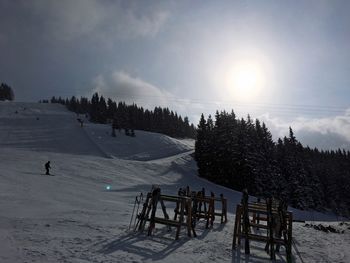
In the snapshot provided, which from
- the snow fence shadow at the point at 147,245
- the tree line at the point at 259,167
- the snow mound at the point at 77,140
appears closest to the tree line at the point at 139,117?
the snow mound at the point at 77,140

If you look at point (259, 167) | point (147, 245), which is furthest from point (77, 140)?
point (147, 245)

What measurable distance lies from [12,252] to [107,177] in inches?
1295

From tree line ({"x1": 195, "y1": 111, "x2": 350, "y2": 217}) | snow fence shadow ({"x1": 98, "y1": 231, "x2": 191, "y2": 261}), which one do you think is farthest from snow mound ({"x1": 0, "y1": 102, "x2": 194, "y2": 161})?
snow fence shadow ({"x1": 98, "y1": 231, "x2": 191, "y2": 261})

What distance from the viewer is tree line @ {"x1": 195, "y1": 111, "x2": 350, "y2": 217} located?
195ft

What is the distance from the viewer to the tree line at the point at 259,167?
59.5 m

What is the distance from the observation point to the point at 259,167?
5966 cm

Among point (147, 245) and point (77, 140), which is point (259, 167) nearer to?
point (77, 140)

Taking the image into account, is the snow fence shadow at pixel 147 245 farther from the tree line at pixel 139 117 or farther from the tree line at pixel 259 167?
the tree line at pixel 139 117

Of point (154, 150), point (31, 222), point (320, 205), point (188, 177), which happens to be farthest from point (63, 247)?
point (154, 150)

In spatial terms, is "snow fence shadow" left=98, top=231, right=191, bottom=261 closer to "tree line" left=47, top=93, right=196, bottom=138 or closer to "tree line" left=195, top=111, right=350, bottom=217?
"tree line" left=195, top=111, right=350, bottom=217

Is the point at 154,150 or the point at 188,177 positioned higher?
the point at 154,150

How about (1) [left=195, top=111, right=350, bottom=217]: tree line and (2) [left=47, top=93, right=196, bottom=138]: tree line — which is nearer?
(1) [left=195, top=111, right=350, bottom=217]: tree line

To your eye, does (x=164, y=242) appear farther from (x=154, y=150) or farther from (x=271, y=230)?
(x=154, y=150)

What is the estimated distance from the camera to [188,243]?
13.2 m
